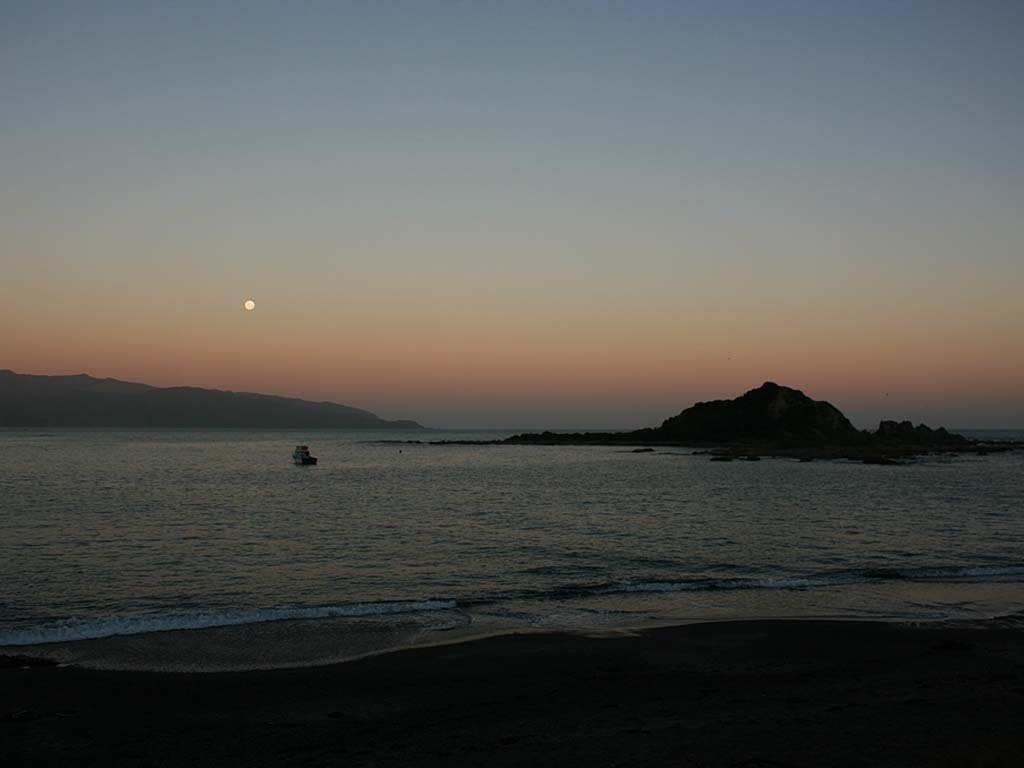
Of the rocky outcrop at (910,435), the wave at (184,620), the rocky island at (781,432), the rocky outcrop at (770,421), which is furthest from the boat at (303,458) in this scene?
the rocky outcrop at (910,435)

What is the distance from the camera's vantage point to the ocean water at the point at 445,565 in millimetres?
19406

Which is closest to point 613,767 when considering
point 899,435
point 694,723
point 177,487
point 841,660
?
point 694,723

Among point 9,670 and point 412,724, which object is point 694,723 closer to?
point 412,724

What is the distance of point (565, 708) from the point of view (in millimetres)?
13070

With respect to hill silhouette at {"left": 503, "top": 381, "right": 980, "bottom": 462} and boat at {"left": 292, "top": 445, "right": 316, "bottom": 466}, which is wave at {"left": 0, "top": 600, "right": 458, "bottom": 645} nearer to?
boat at {"left": 292, "top": 445, "right": 316, "bottom": 466}

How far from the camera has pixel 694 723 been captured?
1195 cm

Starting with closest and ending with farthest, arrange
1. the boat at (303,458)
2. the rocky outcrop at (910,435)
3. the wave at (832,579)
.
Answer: the wave at (832,579)
the boat at (303,458)
the rocky outcrop at (910,435)

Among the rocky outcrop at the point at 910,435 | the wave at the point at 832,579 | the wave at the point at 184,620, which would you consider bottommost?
the wave at the point at 184,620

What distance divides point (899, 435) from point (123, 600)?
173 metres

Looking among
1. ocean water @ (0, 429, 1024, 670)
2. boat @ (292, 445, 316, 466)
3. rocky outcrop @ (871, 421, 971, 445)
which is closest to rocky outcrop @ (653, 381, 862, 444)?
rocky outcrop @ (871, 421, 971, 445)

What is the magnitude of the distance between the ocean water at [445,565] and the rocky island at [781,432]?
95.1 metres

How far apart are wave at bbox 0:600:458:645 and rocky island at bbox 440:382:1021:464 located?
409ft

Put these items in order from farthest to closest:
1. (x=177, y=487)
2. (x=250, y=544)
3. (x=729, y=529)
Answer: (x=177, y=487) → (x=729, y=529) → (x=250, y=544)

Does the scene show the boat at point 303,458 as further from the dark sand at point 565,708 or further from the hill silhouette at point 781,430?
the dark sand at point 565,708
